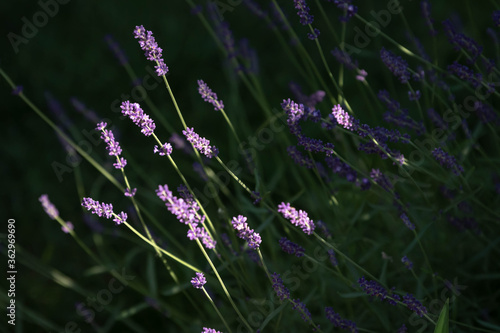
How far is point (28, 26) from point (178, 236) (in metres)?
1.58

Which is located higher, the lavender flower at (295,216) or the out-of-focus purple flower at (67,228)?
the out-of-focus purple flower at (67,228)

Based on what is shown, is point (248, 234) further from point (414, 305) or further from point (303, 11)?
point (303, 11)

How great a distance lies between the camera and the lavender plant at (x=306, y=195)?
141 centimetres

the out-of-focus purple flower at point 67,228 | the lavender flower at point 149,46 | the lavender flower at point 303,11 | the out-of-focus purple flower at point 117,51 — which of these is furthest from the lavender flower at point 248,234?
the out-of-focus purple flower at point 117,51

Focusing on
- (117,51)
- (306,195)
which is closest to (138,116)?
(117,51)

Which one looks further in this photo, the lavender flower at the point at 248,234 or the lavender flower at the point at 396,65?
the lavender flower at the point at 396,65

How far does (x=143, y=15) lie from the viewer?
3.13 m

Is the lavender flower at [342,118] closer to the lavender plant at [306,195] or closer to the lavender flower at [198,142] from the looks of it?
the lavender plant at [306,195]

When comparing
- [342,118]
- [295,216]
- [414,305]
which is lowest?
[414,305]

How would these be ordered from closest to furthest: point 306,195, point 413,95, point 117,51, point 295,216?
Result: point 295,216 → point 413,95 → point 117,51 → point 306,195

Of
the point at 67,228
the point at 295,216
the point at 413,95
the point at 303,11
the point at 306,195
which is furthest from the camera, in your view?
the point at 306,195

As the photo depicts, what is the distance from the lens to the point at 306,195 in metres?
2.36

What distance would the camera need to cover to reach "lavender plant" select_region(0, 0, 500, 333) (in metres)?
1.41

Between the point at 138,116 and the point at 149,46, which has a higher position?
the point at 149,46
